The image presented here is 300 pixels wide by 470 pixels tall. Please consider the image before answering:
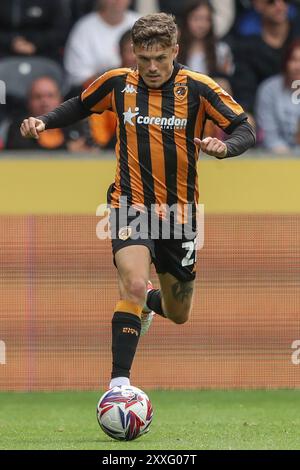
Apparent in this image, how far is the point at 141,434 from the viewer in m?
7.14

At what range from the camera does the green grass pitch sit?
708 centimetres

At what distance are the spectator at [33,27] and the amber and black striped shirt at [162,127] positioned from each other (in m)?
5.08

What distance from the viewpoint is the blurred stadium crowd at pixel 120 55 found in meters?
12.1

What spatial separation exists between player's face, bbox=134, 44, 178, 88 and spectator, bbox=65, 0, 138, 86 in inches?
189

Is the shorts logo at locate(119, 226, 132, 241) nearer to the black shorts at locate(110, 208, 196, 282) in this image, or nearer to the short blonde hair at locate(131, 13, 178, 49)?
the black shorts at locate(110, 208, 196, 282)

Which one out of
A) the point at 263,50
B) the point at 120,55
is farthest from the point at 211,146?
the point at 263,50

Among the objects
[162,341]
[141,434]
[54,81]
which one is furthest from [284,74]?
[141,434]

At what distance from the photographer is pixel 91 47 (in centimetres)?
1270

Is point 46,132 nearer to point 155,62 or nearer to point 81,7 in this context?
point 81,7

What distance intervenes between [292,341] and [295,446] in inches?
158

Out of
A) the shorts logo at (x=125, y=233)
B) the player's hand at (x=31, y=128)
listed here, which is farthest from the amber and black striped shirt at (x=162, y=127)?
the player's hand at (x=31, y=128)

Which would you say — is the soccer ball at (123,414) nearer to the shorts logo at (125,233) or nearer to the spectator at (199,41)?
the shorts logo at (125,233)

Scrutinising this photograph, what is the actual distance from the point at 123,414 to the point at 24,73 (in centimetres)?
631
